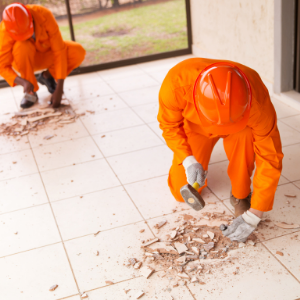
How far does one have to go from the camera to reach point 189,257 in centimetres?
202

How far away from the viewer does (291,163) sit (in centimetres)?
274

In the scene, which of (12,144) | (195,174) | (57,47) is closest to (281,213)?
(195,174)

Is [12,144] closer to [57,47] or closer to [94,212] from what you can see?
[57,47]

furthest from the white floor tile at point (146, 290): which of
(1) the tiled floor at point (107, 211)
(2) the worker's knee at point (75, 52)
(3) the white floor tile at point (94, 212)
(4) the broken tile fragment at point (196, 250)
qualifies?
(2) the worker's knee at point (75, 52)

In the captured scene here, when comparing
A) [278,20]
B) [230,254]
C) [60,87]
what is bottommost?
[230,254]

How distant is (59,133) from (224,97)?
2.27m

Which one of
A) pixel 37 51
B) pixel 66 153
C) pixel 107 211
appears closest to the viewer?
pixel 107 211

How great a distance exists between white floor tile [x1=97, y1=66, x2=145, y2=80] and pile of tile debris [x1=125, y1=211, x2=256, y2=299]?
310 centimetres

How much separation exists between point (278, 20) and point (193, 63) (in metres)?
1.86

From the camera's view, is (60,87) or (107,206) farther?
(60,87)

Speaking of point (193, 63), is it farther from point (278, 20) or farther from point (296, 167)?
point (278, 20)

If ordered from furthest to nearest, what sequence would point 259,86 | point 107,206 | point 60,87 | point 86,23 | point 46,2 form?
point 86,23 < point 46,2 < point 60,87 < point 107,206 < point 259,86

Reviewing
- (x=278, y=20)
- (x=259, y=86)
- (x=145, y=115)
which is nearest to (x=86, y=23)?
(x=145, y=115)

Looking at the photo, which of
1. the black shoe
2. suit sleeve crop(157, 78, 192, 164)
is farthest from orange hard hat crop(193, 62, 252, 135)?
the black shoe
